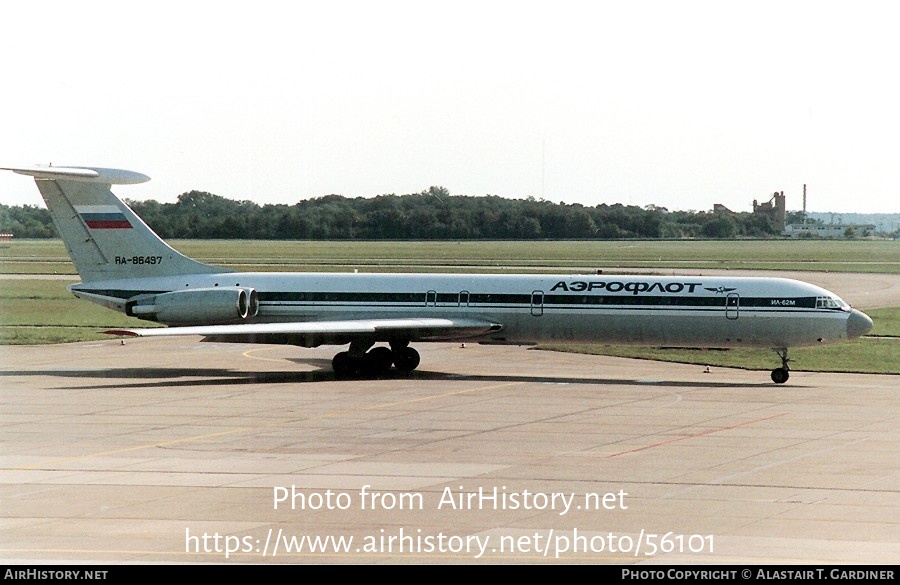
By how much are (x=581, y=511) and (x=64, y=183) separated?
24.6 m

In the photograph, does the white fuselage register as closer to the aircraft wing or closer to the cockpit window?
the cockpit window

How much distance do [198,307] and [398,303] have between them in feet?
18.2

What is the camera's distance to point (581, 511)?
16562mm

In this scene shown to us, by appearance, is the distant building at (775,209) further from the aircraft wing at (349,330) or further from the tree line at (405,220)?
the aircraft wing at (349,330)

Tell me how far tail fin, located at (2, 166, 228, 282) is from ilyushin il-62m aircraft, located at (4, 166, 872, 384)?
0.03m

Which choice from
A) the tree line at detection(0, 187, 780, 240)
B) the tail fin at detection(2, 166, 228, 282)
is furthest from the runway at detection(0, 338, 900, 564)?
the tree line at detection(0, 187, 780, 240)

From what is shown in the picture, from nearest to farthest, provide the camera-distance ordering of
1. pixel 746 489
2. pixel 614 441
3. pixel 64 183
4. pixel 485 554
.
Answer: pixel 485 554
pixel 746 489
pixel 614 441
pixel 64 183

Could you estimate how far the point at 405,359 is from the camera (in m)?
35.8

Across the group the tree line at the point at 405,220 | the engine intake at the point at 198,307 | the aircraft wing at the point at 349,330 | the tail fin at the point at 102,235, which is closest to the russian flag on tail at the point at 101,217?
the tail fin at the point at 102,235

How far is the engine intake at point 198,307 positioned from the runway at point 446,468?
1587 millimetres

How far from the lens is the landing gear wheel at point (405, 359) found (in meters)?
35.8
